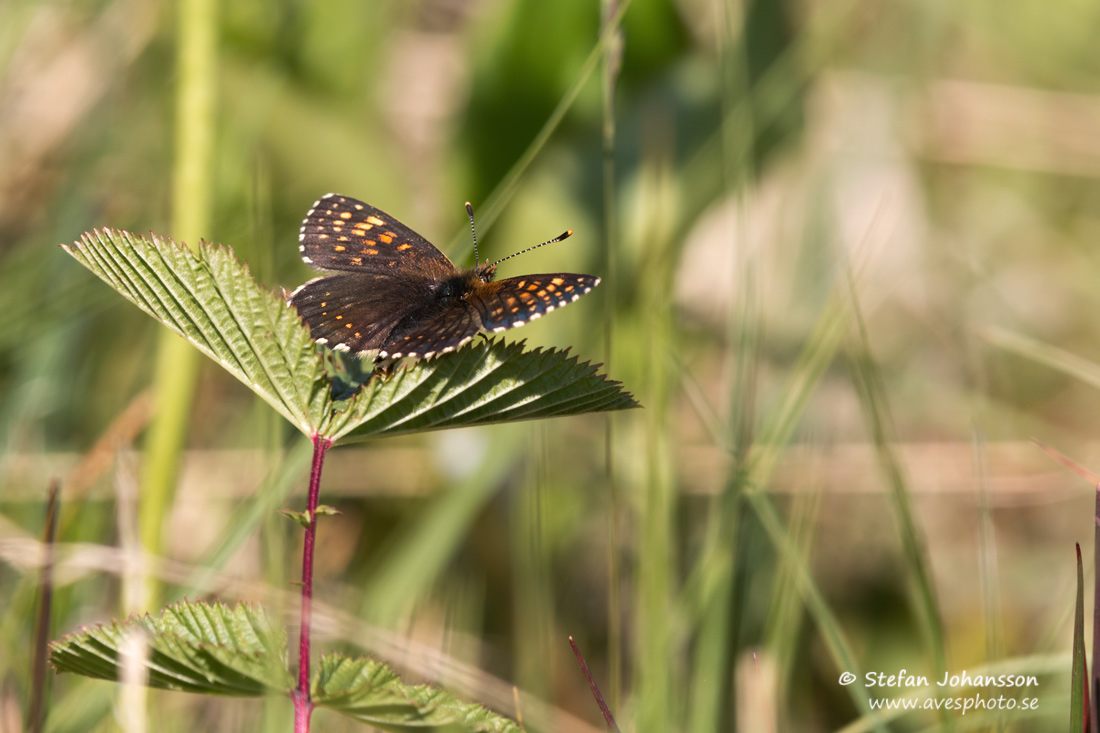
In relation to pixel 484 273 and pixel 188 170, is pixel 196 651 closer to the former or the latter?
pixel 484 273

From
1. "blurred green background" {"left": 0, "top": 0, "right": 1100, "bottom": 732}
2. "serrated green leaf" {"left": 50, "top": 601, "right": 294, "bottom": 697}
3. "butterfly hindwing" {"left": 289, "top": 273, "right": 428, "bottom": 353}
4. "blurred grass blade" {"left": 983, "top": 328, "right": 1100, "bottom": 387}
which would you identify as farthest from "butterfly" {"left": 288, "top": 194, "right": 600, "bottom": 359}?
"blurred grass blade" {"left": 983, "top": 328, "right": 1100, "bottom": 387}

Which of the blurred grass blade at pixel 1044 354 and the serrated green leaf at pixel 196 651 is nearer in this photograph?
the serrated green leaf at pixel 196 651

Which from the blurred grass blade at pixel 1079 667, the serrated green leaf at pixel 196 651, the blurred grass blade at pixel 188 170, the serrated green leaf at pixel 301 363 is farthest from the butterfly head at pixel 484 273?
the blurred grass blade at pixel 1079 667

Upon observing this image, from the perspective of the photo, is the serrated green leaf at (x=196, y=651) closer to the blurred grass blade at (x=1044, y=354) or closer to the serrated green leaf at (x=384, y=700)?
the serrated green leaf at (x=384, y=700)

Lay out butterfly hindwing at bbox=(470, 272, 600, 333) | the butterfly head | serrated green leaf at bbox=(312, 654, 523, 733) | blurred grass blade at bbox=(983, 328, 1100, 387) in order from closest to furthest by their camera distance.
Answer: serrated green leaf at bbox=(312, 654, 523, 733) → butterfly hindwing at bbox=(470, 272, 600, 333) → blurred grass blade at bbox=(983, 328, 1100, 387) → the butterfly head

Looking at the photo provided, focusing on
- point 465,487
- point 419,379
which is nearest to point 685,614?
point 465,487

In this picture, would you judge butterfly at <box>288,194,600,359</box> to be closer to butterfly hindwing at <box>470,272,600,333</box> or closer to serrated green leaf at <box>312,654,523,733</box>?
butterfly hindwing at <box>470,272,600,333</box>

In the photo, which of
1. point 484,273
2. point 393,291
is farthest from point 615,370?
point 393,291
